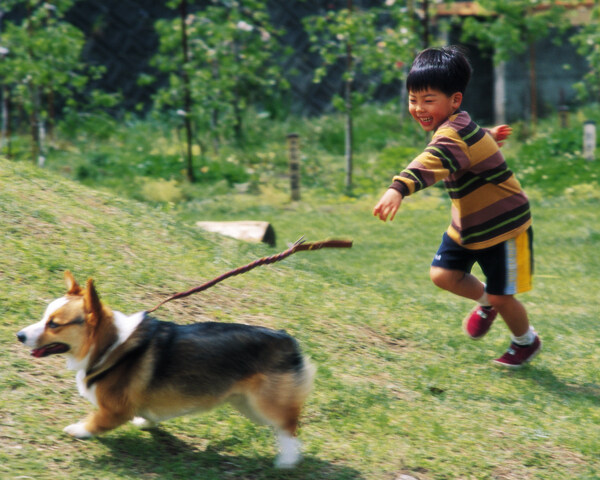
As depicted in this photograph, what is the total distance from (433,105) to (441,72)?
6.6 inches

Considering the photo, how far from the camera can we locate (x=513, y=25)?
14.8 meters

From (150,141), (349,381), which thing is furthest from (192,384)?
(150,141)

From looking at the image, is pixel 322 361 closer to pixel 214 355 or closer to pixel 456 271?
pixel 456 271

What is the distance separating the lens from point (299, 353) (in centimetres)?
333

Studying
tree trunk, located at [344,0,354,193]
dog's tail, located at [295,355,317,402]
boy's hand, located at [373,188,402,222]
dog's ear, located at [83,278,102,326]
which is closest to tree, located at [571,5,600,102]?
tree trunk, located at [344,0,354,193]

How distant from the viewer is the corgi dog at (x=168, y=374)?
3.18 m

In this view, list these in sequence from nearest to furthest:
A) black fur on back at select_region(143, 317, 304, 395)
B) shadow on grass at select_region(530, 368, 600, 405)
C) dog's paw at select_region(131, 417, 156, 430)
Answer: black fur on back at select_region(143, 317, 304, 395) → dog's paw at select_region(131, 417, 156, 430) → shadow on grass at select_region(530, 368, 600, 405)

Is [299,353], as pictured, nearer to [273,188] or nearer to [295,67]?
[273,188]

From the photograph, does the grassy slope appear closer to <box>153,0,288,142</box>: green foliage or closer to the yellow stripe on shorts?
the yellow stripe on shorts

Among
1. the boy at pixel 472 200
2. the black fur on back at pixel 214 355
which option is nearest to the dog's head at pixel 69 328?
the black fur on back at pixel 214 355

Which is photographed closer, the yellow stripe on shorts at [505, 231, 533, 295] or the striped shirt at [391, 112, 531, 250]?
the striped shirt at [391, 112, 531, 250]

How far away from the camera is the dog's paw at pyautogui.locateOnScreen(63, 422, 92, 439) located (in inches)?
128

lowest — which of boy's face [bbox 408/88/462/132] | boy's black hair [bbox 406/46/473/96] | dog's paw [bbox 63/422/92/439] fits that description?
dog's paw [bbox 63/422/92/439]

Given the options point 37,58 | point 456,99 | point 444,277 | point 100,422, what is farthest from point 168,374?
point 37,58
